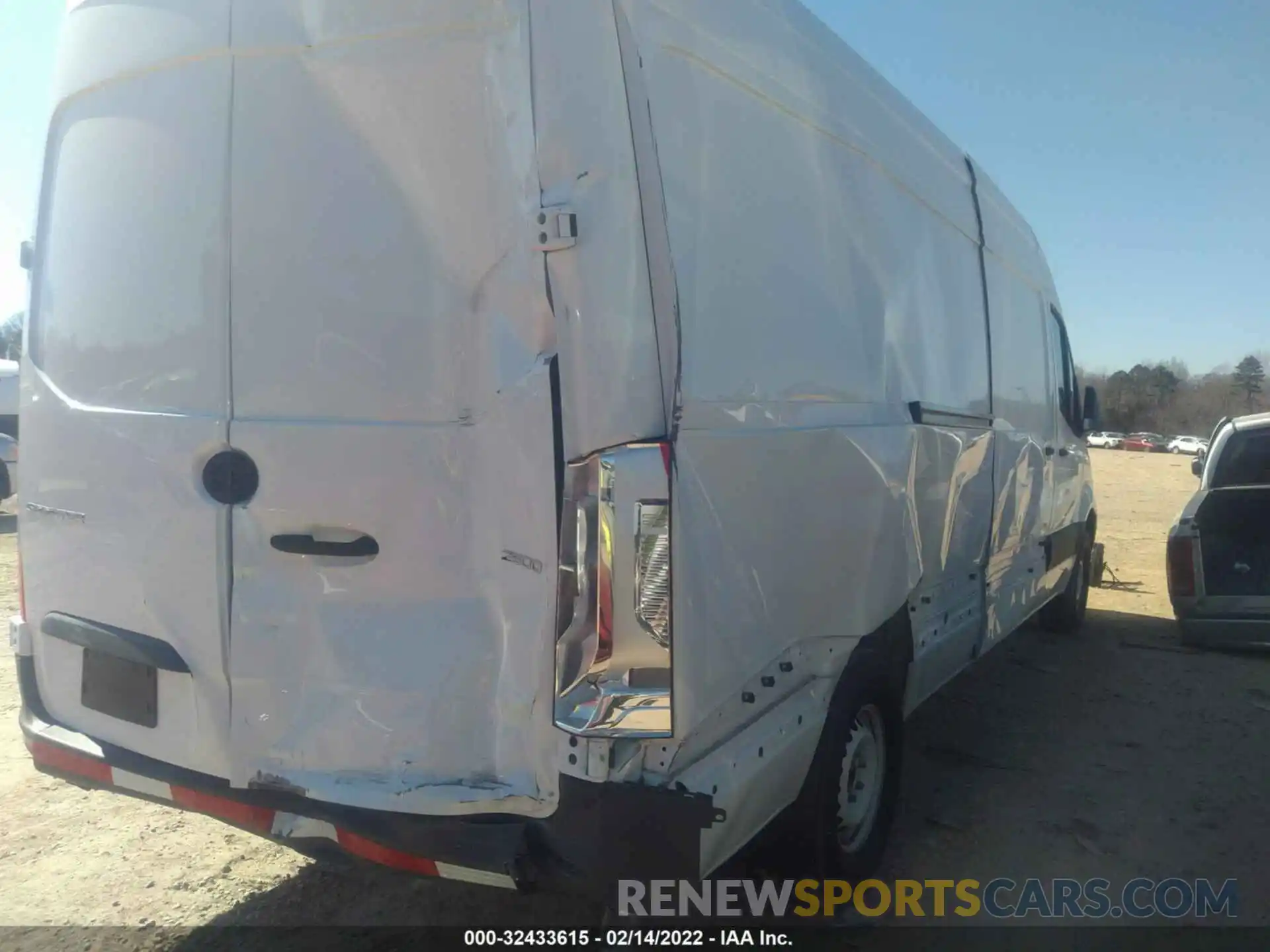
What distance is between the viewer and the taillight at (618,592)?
211cm

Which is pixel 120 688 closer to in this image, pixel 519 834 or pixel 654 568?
pixel 519 834

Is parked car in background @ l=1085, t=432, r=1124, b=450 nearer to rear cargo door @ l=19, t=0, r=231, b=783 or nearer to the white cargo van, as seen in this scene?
the white cargo van

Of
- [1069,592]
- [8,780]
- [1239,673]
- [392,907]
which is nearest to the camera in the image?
[392,907]

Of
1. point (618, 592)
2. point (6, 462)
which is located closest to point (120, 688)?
point (618, 592)

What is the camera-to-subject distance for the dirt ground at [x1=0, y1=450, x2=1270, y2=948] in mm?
3281

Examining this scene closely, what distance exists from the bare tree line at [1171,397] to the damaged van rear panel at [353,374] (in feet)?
247

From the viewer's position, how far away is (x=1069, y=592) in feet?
24.9

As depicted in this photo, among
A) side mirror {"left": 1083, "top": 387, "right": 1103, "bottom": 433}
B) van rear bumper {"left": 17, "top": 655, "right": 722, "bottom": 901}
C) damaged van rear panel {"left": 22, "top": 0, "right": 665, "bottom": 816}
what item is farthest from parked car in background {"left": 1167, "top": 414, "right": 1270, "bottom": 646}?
damaged van rear panel {"left": 22, "top": 0, "right": 665, "bottom": 816}

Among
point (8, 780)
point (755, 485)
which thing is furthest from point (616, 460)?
point (8, 780)

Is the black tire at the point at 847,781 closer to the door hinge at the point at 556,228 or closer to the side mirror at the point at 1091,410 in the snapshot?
the door hinge at the point at 556,228

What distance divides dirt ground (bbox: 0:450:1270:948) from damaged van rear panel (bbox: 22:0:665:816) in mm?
825

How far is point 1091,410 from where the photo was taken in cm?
735

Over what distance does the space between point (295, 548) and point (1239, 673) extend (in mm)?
6509

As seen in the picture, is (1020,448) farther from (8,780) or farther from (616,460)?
(8,780)
